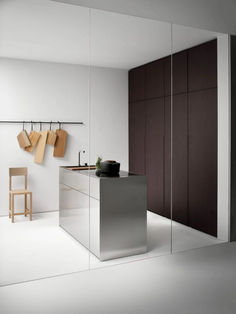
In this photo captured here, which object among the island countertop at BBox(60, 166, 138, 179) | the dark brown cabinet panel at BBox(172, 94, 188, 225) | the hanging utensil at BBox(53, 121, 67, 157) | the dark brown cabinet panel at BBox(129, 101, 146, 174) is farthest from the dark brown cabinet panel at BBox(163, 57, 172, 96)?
the hanging utensil at BBox(53, 121, 67, 157)

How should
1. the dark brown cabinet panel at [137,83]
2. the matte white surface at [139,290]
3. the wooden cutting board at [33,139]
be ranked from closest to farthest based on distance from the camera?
the matte white surface at [139,290] → the wooden cutting board at [33,139] → the dark brown cabinet panel at [137,83]

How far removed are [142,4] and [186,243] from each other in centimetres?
269

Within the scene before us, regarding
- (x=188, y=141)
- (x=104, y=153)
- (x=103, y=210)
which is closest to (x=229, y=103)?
(x=188, y=141)

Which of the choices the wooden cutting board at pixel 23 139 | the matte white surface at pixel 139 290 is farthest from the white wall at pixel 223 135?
the wooden cutting board at pixel 23 139

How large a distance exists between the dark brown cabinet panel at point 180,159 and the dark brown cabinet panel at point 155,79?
226 mm

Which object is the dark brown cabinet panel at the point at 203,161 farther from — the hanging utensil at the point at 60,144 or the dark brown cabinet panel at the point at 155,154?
the hanging utensil at the point at 60,144

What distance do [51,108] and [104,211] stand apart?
3.76ft

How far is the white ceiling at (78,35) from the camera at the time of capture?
3.19 m

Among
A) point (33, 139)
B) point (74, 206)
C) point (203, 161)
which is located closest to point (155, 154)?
point (203, 161)

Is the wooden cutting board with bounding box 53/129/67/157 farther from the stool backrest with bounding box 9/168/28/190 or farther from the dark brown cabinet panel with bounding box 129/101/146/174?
the dark brown cabinet panel with bounding box 129/101/146/174

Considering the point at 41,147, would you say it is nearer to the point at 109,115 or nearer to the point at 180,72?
the point at 109,115

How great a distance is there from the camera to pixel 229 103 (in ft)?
13.2

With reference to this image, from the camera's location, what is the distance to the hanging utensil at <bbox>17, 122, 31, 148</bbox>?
3.22 meters

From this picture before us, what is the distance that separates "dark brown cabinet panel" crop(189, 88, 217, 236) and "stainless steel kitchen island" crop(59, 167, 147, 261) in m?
0.74
